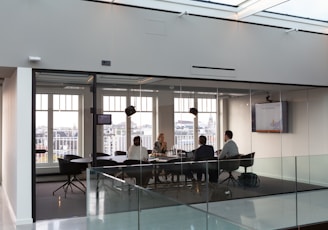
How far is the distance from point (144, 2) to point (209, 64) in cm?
184

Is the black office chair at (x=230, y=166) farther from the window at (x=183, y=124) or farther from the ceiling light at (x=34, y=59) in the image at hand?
the ceiling light at (x=34, y=59)

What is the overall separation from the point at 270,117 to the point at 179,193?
343 cm

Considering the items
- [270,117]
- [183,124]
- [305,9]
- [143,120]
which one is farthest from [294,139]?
[143,120]

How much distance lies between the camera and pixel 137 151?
7074mm

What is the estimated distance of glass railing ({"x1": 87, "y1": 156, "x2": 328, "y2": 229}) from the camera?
4480 millimetres

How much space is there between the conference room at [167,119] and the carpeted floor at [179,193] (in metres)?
0.03

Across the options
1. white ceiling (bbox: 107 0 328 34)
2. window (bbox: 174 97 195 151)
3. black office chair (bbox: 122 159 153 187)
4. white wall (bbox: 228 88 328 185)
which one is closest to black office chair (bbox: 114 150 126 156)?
black office chair (bbox: 122 159 153 187)

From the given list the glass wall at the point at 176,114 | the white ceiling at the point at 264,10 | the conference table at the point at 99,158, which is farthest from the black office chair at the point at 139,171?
the white ceiling at the point at 264,10

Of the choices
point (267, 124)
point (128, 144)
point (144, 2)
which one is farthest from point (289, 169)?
point (144, 2)

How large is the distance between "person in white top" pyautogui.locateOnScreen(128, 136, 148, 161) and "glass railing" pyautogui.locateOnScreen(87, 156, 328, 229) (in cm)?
30

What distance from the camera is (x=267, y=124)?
9.02m

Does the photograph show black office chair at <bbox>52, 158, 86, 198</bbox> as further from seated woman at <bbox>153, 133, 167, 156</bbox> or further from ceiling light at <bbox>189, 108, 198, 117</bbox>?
ceiling light at <bbox>189, 108, 198, 117</bbox>

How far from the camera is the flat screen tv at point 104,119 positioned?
22.0 feet

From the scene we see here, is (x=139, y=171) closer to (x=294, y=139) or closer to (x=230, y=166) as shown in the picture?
(x=230, y=166)
